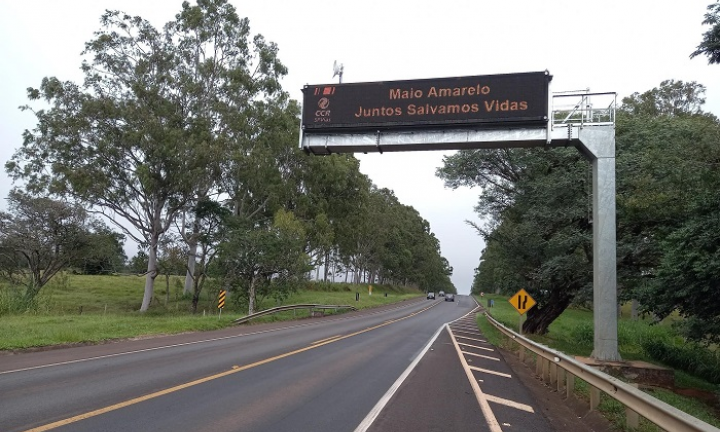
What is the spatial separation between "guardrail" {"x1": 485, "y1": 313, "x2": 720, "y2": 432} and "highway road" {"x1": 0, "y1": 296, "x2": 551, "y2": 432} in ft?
3.15

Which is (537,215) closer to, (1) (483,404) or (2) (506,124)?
(2) (506,124)

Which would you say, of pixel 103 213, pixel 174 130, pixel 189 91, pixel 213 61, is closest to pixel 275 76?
pixel 213 61

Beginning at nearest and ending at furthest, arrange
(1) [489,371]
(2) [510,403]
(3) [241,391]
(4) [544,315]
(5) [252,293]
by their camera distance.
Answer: (3) [241,391], (2) [510,403], (1) [489,371], (4) [544,315], (5) [252,293]

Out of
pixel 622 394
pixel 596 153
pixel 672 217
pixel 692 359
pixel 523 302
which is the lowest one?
pixel 692 359

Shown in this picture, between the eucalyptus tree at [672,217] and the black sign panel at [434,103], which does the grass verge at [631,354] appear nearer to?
the eucalyptus tree at [672,217]

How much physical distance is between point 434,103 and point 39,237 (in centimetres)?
2948

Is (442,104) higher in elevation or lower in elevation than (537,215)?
higher

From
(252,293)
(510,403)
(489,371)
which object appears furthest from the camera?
(252,293)

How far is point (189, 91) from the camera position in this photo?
3294 cm

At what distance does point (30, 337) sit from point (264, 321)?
48.0 feet

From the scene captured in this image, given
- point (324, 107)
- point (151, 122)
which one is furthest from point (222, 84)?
point (324, 107)

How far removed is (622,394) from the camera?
650 cm

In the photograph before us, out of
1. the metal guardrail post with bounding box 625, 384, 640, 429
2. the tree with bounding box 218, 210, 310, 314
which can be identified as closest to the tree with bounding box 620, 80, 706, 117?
the tree with bounding box 218, 210, 310, 314

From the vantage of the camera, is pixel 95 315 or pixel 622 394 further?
pixel 95 315
